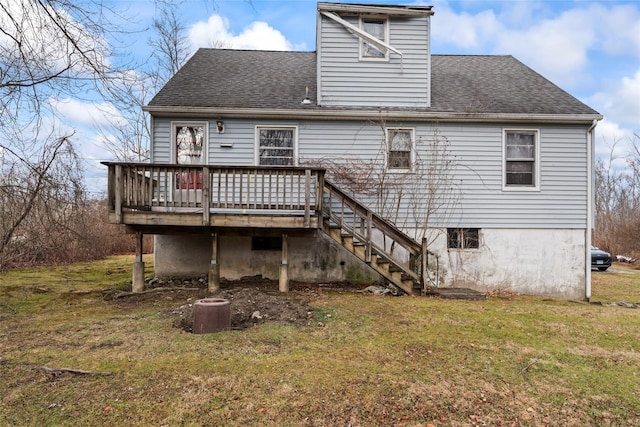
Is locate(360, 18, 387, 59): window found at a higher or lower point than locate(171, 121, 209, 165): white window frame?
higher

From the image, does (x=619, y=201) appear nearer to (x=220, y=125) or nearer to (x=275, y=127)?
(x=275, y=127)

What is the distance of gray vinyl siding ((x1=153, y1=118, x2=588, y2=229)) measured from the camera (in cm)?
903

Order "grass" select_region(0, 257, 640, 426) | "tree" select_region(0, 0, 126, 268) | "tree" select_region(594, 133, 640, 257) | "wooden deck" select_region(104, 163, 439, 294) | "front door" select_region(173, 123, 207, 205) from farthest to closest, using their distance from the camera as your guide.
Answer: "tree" select_region(594, 133, 640, 257), "front door" select_region(173, 123, 207, 205), "wooden deck" select_region(104, 163, 439, 294), "tree" select_region(0, 0, 126, 268), "grass" select_region(0, 257, 640, 426)

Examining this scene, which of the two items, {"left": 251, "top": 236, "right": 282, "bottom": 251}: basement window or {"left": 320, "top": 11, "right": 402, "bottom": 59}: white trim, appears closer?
{"left": 251, "top": 236, "right": 282, "bottom": 251}: basement window

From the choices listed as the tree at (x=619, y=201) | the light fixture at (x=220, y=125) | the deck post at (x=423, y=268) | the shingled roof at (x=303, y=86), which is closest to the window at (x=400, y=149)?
the shingled roof at (x=303, y=86)

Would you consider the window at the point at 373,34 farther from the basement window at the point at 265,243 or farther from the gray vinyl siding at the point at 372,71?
the basement window at the point at 265,243

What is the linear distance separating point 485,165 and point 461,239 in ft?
6.37

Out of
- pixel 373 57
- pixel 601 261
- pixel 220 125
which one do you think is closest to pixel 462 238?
pixel 373 57

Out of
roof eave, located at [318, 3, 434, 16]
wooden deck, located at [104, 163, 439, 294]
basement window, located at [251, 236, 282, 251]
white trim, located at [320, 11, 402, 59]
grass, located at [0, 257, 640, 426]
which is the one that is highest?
roof eave, located at [318, 3, 434, 16]

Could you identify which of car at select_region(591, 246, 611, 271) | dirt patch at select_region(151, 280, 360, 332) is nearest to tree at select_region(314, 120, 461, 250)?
dirt patch at select_region(151, 280, 360, 332)

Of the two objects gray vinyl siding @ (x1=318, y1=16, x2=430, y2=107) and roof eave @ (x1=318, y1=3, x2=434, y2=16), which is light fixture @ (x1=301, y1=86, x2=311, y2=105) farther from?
roof eave @ (x1=318, y1=3, x2=434, y2=16)

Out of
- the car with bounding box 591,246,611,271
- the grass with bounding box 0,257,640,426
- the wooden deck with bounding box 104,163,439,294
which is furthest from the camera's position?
the car with bounding box 591,246,611,271

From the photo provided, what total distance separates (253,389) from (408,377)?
154cm

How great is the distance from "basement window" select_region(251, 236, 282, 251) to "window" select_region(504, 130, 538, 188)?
5.88m
